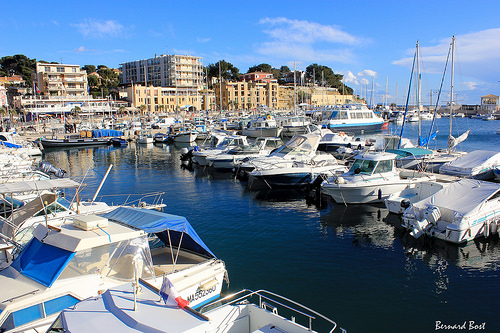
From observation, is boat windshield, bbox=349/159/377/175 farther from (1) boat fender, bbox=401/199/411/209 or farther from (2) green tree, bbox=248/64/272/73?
(2) green tree, bbox=248/64/272/73

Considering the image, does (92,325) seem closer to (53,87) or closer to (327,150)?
(327,150)

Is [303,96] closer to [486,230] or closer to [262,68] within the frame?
[262,68]

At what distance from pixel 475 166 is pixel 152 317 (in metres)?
26.3

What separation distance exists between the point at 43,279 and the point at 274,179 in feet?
61.3

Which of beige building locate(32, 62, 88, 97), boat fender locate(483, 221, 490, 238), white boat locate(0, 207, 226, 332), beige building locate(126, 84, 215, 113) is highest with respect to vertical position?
beige building locate(32, 62, 88, 97)

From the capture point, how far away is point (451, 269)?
14.1 metres

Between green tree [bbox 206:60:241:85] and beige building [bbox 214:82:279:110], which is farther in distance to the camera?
green tree [bbox 206:60:241:85]

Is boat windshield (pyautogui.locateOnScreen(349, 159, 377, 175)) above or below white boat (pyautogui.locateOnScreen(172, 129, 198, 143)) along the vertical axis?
below

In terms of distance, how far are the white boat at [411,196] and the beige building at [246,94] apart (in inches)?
4239

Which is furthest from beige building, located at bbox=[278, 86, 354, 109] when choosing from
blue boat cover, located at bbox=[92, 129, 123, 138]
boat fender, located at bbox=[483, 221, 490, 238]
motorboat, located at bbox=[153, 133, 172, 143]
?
boat fender, located at bbox=[483, 221, 490, 238]

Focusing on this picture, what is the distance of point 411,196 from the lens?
20609 millimetres

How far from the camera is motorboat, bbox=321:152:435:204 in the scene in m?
22.0

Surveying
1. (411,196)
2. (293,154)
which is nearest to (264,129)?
(293,154)

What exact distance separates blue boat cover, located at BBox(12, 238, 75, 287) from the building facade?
11713 cm
